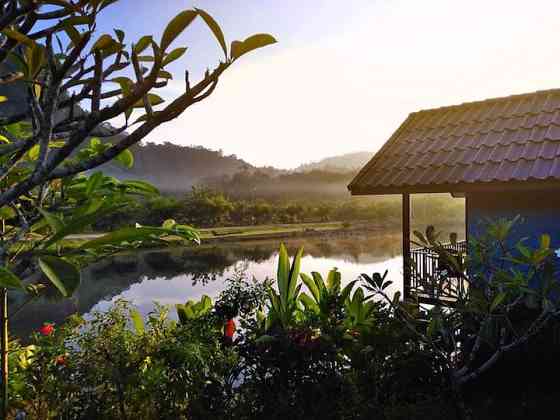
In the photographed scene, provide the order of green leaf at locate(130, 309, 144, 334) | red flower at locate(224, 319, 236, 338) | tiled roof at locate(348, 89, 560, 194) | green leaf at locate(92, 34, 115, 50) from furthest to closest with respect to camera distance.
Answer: tiled roof at locate(348, 89, 560, 194), red flower at locate(224, 319, 236, 338), green leaf at locate(130, 309, 144, 334), green leaf at locate(92, 34, 115, 50)

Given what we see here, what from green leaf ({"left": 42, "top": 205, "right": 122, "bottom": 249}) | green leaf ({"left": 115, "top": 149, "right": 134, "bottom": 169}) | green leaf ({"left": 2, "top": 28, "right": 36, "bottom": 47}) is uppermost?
green leaf ({"left": 2, "top": 28, "right": 36, "bottom": 47})

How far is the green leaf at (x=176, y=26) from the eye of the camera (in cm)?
125

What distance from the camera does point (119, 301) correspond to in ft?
12.0

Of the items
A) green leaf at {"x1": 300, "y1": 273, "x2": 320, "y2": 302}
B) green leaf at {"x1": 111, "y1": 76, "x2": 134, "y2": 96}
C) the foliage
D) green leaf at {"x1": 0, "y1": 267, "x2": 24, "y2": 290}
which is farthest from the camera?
green leaf at {"x1": 300, "y1": 273, "x2": 320, "y2": 302}

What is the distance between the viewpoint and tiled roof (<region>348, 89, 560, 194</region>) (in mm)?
5590

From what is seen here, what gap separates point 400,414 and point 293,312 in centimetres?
135

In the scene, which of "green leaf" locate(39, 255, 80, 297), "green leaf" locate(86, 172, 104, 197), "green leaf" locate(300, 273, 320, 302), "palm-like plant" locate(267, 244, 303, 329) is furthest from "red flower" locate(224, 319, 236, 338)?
"green leaf" locate(39, 255, 80, 297)

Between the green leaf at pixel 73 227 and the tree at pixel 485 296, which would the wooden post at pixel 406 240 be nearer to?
the tree at pixel 485 296

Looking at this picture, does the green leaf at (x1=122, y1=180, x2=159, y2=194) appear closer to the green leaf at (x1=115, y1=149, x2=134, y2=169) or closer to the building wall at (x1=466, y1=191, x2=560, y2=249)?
the green leaf at (x1=115, y1=149, x2=134, y2=169)

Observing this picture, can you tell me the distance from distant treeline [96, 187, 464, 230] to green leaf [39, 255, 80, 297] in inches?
574

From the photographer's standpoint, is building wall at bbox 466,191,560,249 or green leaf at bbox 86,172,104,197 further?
building wall at bbox 466,191,560,249

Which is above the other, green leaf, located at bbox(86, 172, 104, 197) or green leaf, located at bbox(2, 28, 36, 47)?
green leaf, located at bbox(2, 28, 36, 47)

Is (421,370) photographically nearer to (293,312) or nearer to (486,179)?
(293,312)

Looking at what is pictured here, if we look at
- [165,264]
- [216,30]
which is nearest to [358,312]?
[216,30]
